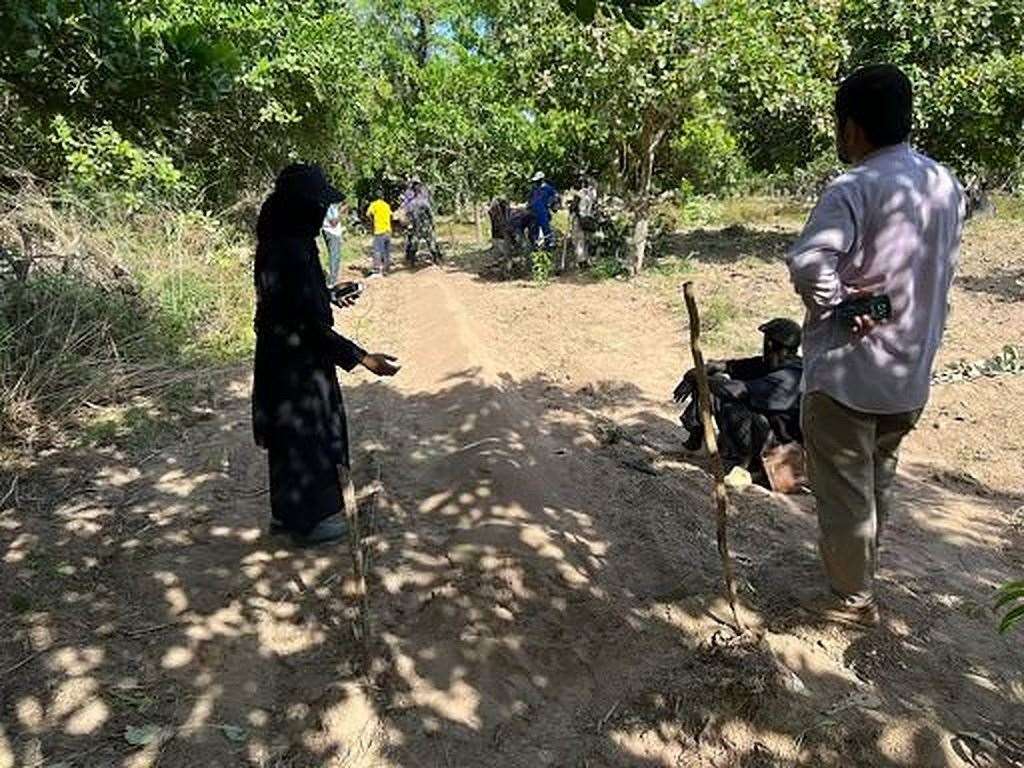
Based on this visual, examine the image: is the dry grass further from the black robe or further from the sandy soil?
the black robe

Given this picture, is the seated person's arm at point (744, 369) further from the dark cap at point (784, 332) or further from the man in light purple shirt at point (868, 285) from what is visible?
the man in light purple shirt at point (868, 285)

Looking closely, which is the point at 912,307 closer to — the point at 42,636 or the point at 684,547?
the point at 684,547

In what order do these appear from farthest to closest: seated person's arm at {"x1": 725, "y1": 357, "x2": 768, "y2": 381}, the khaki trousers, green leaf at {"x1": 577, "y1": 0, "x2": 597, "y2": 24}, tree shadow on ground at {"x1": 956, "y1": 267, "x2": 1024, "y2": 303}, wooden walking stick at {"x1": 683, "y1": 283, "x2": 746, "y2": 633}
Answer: tree shadow on ground at {"x1": 956, "y1": 267, "x2": 1024, "y2": 303}, seated person's arm at {"x1": 725, "y1": 357, "x2": 768, "y2": 381}, wooden walking stick at {"x1": 683, "y1": 283, "x2": 746, "y2": 633}, the khaki trousers, green leaf at {"x1": 577, "y1": 0, "x2": 597, "y2": 24}

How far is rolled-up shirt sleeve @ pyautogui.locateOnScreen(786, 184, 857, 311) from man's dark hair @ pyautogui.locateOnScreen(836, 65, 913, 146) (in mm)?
256

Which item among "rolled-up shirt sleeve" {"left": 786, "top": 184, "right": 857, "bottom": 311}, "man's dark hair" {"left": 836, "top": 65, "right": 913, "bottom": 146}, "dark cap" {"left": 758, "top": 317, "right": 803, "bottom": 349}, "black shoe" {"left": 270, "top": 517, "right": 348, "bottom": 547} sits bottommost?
"black shoe" {"left": 270, "top": 517, "right": 348, "bottom": 547}

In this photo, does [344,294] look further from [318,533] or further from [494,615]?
[494,615]

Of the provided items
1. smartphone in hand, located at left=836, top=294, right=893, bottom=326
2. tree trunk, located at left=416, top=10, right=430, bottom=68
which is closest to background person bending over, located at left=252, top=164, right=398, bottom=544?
smartphone in hand, located at left=836, top=294, right=893, bottom=326

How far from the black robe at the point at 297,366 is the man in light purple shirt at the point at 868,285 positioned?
2.05m

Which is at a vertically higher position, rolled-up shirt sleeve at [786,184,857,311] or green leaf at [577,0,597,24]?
green leaf at [577,0,597,24]

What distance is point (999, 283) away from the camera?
11648 millimetres

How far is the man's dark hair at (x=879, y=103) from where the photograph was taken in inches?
105

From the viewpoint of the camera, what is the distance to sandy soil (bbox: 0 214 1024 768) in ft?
8.86

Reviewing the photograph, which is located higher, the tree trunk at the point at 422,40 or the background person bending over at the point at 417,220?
the tree trunk at the point at 422,40

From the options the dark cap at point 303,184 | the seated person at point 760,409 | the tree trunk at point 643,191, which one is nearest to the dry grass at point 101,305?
the dark cap at point 303,184
